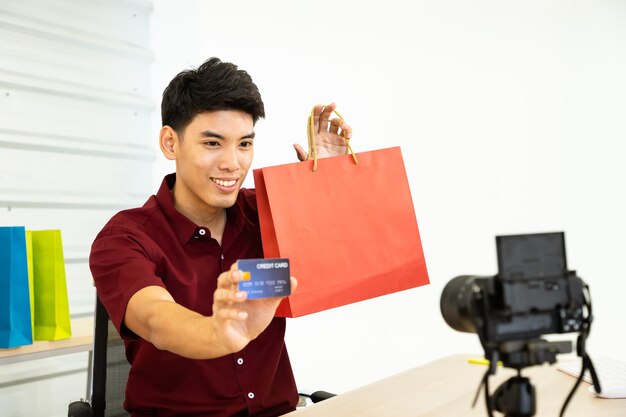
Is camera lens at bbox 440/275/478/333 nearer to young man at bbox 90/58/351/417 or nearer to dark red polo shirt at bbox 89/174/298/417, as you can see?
young man at bbox 90/58/351/417

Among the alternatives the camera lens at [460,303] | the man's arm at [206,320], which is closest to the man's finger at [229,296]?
the man's arm at [206,320]

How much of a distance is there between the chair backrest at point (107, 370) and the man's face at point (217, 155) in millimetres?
390

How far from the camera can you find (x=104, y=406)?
158cm

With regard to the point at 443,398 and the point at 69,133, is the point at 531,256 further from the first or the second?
the point at 69,133

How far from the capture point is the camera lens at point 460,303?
80cm

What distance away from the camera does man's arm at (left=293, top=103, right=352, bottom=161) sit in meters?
1.63

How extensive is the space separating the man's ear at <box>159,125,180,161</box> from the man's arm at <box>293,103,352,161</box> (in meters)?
0.30

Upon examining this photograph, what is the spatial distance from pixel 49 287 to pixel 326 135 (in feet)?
3.39

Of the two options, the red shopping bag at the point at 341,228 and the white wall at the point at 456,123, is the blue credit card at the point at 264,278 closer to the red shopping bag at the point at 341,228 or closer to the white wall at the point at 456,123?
the red shopping bag at the point at 341,228

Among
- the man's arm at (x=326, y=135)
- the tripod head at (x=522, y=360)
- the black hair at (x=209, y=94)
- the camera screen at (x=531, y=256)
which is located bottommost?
the tripod head at (x=522, y=360)

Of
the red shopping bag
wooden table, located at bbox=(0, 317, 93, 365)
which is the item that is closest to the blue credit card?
the red shopping bag

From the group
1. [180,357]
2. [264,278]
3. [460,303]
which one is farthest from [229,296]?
[180,357]

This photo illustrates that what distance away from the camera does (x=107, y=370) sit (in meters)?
1.59

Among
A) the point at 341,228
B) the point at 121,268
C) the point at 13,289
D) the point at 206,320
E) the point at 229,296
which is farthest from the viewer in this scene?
the point at 13,289
